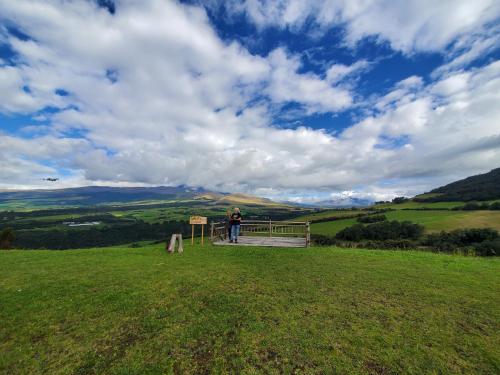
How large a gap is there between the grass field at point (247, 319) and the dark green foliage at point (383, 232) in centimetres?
4807

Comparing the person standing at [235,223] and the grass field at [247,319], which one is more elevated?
the person standing at [235,223]

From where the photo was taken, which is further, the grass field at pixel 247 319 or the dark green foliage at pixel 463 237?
the dark green foliage at pixel 463 237

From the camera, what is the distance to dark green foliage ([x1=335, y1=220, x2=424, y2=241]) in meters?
55.2

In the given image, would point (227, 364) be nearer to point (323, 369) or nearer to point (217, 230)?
point (323, 369)

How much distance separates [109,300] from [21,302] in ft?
8.75

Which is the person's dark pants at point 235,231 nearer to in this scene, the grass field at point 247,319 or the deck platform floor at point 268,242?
the deck platform floor at point 268,242

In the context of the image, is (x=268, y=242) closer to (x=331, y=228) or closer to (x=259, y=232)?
(x=259, y=232)

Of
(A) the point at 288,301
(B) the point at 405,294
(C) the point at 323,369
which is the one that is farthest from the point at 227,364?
(B) the point at 405,294

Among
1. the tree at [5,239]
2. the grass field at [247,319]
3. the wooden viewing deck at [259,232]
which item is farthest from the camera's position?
the tree at [5,239]

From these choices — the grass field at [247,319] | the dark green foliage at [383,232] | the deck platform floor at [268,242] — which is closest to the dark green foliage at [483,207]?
the dark green foliage at [383,232]

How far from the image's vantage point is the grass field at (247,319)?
5137 mm

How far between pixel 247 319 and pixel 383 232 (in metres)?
60.0

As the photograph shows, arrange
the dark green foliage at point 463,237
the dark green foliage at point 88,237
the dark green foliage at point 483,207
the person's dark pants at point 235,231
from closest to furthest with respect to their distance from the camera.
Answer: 1. the person's dark pants at point 235,231
2. the dark green foliage at point 463,237
3. the dark green foliage at point 483,207
4. the dark green foliage at point 88,237

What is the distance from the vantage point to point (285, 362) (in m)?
5.10
